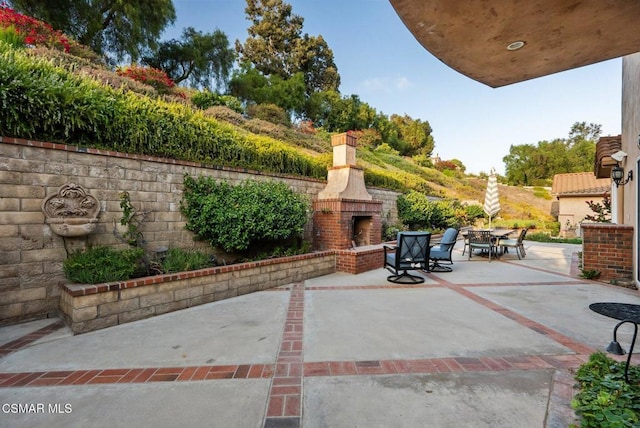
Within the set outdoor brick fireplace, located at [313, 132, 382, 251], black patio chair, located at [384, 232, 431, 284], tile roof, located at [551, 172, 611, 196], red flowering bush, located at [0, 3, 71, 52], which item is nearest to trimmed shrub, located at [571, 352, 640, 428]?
black patio chair, located at [384, 232, 431, 284]

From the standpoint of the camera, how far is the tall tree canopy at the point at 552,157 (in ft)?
102

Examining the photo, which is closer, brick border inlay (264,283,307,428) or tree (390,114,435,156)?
brick border inlay (264,283,307,428)

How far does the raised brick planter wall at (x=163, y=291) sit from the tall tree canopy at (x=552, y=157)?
35942 millimetres

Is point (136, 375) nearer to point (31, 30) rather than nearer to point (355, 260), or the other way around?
point (355, 260)

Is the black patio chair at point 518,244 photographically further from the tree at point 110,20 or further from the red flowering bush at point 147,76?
the tree at point 110,20

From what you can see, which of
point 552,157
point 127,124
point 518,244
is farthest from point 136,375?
point 552,157

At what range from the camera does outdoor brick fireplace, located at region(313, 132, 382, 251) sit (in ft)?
21.6

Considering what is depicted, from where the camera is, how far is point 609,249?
5.40m

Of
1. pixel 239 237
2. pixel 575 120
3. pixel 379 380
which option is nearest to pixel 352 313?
pixel 379 380

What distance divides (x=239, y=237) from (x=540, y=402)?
4.23 m

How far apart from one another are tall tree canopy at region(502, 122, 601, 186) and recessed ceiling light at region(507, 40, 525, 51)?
36455 millimetres

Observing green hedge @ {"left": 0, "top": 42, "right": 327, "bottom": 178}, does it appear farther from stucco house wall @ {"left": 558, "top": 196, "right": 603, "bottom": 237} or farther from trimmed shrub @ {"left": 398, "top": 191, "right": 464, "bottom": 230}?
stucco house wall @ {"left": 558, "top": 196, "right": 603, "bottom": 237}

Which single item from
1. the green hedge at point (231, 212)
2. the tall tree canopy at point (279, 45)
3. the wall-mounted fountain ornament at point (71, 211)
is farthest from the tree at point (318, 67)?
the wall-mounted fountain ornament at point (71, 211)

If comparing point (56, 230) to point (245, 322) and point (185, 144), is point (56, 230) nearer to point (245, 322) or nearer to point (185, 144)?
point (185, 144)
